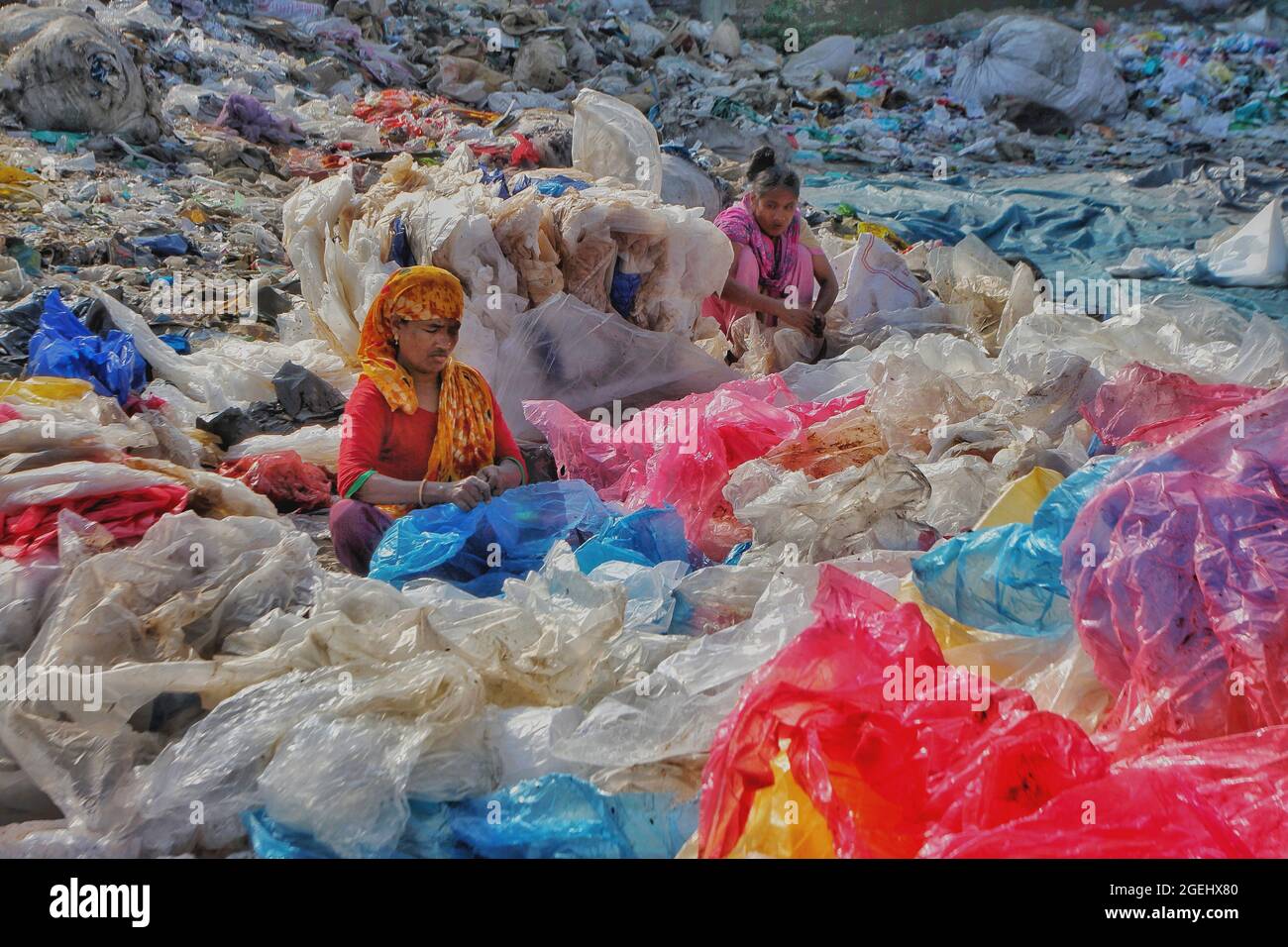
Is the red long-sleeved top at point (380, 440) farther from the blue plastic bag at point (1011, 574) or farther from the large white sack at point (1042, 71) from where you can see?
the large white sack at point (1042, 71)

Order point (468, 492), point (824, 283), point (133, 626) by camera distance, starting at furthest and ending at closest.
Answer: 1. point (824, 283)
2. point (468, 492)
3. point (133, 626)

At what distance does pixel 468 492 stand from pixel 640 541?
1.74 feet

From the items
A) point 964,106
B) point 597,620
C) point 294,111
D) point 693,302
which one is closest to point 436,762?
point 597,620

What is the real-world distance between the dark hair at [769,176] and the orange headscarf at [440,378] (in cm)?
198

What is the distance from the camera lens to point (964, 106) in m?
12.9

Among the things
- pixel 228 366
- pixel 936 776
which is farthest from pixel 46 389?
pixel 936 776

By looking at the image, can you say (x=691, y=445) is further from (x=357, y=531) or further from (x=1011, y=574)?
(x=1011, y=574)

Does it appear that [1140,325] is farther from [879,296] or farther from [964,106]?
[964,106]

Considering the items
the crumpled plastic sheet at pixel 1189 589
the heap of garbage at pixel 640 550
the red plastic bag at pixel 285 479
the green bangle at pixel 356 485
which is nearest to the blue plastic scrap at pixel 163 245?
the heap of garbage at pixel 640 550

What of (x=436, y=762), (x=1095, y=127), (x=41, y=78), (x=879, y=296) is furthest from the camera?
(x=1095, y=127)

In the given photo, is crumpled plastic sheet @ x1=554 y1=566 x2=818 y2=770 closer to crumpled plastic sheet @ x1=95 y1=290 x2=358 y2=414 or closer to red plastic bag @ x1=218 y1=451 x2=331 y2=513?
red plastic bag @ x1=218 y1=451 x2=331 y2=513

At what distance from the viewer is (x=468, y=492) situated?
316 centimetres

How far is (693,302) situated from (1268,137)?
9019 millimetres

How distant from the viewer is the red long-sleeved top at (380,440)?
3.23m
